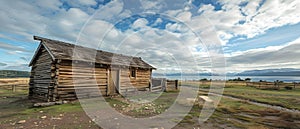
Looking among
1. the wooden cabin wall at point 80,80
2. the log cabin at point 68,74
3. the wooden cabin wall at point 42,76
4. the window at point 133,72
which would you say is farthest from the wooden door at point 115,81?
the wooden cabin wall at point 42,76

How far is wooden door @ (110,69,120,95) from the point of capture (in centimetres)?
1605

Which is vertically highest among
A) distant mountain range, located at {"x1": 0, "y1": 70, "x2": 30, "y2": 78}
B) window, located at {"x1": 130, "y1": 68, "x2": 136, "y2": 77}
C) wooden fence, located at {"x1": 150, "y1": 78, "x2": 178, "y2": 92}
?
distant mountain range, located at {"x1": 0, "y1": 70, "x2": 30, "y2": 78}

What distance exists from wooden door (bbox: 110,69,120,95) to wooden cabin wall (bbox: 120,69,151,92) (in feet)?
1.30

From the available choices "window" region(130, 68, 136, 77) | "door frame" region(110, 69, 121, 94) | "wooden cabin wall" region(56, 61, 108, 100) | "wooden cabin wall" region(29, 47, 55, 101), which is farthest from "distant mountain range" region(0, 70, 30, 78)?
"wooden cabin wall" region(56, 61, 108, 100)

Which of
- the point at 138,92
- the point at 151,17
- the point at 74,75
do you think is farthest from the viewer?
the point at 138,92

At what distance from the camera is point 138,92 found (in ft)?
62.6

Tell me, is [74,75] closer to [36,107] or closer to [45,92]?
[45,92]

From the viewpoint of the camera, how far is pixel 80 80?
13.4 meters

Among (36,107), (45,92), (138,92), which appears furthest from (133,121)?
(138,92)

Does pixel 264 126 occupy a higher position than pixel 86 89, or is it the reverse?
pixel 86 89

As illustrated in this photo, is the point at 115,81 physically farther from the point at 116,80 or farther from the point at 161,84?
the point at 161,84

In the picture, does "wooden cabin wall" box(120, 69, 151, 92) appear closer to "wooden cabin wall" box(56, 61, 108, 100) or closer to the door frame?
the door frame

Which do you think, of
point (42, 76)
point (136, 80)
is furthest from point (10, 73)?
point (136, 80)

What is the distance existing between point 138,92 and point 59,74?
9.24 m
